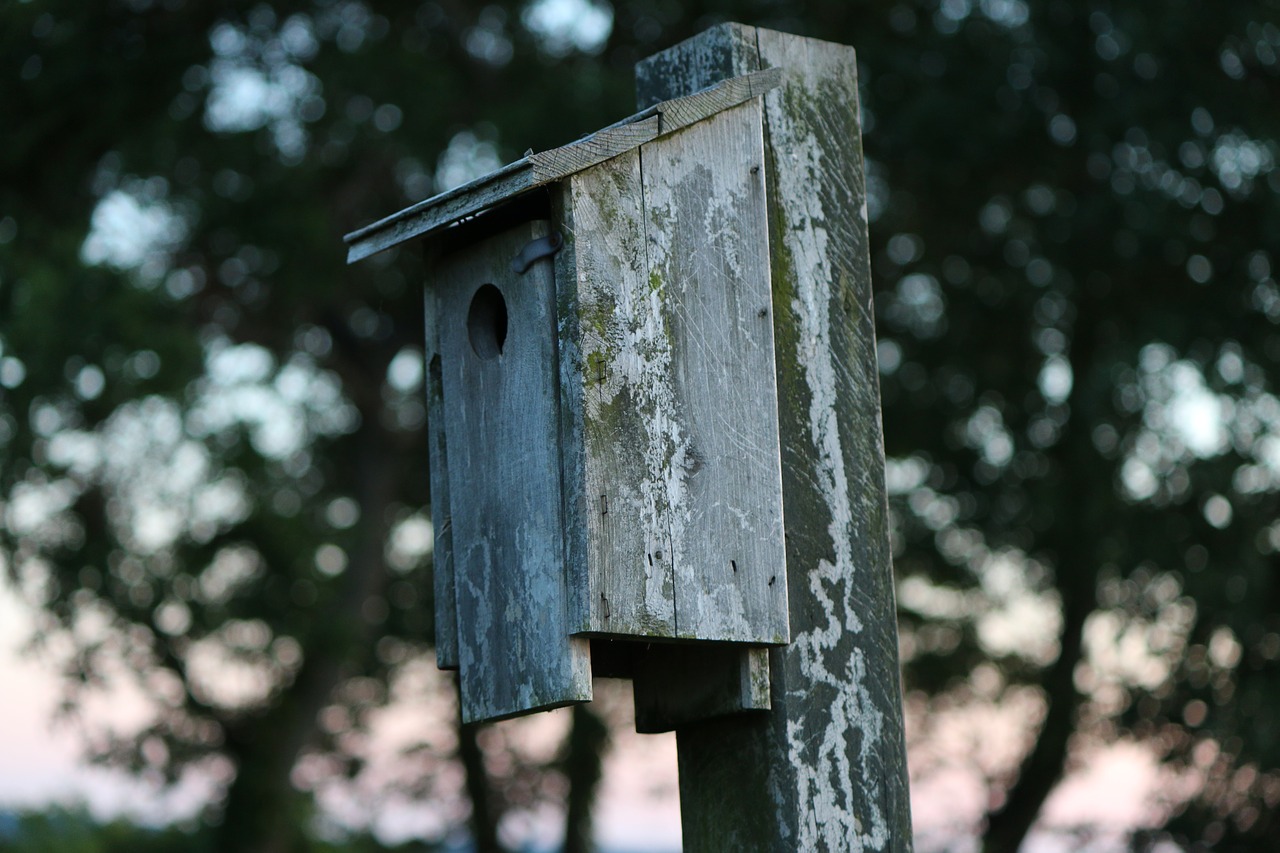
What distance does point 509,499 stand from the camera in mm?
2988

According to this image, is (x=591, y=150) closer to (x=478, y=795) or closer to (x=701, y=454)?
(x=701, y=454)

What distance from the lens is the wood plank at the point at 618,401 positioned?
9.05ft

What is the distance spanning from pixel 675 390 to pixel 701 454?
0.13 m

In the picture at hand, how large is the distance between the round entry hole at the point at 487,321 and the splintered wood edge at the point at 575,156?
0.18m

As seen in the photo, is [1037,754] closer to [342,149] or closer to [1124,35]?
[1124,35]

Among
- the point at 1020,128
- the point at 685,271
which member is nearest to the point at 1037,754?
the point at 1020,128

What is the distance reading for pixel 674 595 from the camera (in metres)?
2.79

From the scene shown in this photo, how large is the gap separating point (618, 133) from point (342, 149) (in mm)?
9993

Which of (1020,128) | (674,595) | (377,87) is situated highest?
(377,87)

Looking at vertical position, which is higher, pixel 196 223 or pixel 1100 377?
pixel 196 223

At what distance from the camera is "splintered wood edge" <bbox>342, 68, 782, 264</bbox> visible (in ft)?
9.26

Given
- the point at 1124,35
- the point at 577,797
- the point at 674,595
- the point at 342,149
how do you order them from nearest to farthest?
the point at 674,595
the point at 1124,35
the point at 342,149
the point at 577,797

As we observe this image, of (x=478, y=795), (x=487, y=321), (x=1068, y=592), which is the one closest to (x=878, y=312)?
(x=1068, y=592)

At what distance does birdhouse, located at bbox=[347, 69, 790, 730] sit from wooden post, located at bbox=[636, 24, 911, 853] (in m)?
0.05
